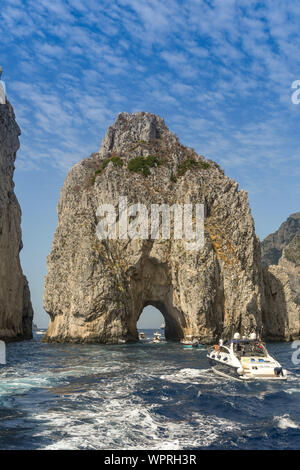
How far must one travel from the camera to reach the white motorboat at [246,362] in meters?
27.1

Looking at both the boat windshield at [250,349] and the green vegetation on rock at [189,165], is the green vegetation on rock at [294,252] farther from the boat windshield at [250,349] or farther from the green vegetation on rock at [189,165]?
the boat windshield at [250,349]

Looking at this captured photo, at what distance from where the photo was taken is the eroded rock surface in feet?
221

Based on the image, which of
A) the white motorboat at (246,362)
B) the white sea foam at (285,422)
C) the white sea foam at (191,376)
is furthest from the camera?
the white sea foam at (191,376)

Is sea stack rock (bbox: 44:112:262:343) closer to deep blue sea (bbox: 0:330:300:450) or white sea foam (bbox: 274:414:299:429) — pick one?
deep blue sea (bbox: 0:330:300:450)

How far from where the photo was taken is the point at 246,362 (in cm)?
2808

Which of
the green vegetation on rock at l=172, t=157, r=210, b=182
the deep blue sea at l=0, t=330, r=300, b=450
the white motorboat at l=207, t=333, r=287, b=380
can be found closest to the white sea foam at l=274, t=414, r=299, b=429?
the deep blue sea at l=0, t=330, r=300, b=450

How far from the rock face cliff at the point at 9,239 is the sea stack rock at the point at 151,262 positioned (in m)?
7.05

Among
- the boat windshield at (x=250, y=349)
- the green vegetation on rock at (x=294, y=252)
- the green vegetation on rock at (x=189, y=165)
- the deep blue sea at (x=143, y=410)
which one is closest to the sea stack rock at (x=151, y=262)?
the green vegetation on rock at (x=189, y=165)

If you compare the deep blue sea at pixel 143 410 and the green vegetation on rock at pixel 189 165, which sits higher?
the green vegetation on rock at pixel 189 165

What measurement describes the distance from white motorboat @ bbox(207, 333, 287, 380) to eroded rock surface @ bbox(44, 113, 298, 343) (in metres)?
34.8

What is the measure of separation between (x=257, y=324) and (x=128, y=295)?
23.6 metres

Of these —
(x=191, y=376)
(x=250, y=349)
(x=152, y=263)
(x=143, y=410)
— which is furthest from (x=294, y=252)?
(x=143, y=410)
